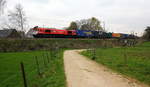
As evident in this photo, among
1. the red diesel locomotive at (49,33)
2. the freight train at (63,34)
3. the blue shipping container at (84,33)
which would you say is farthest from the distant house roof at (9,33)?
the blue shipping container at (84,33)

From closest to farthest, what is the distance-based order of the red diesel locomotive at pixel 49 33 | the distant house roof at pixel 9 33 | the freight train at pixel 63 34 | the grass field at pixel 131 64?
1. the grass field at pixel 131 64
2. the red diesel locomotive at pixel 49 33
3. the freight train at pixel 63 34
4. the distant house roof at pixel 9 33

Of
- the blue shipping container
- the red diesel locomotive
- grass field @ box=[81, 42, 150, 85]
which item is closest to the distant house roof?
the red diesel locomotive

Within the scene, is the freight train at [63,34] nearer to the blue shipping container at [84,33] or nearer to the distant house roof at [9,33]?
the blue shipping container at [84,33]

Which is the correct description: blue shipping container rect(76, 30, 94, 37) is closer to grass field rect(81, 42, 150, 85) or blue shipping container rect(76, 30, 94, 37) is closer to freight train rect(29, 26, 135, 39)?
freight train rect(29, 26, 135, 39)

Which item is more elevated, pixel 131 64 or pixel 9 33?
pixel 9 33

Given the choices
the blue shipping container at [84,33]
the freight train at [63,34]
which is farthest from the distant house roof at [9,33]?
the blue shipping container at [84,33]

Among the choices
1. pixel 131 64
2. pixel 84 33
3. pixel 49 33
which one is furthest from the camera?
pixel 84 33

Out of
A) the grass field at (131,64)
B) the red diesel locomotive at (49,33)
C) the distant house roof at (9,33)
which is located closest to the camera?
the grass field at (131,64)

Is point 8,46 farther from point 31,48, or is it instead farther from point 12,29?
point 12,29

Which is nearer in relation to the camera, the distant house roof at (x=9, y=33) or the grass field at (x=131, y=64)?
the grass field at (x=131, y=64)

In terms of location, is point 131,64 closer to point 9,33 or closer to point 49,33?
point 49,33

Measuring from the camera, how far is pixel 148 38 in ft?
241

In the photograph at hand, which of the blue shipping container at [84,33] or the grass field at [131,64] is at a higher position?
the blue shipping container at [84,33]

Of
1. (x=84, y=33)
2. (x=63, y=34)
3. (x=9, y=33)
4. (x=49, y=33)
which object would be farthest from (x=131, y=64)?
(x=9, y=33)
